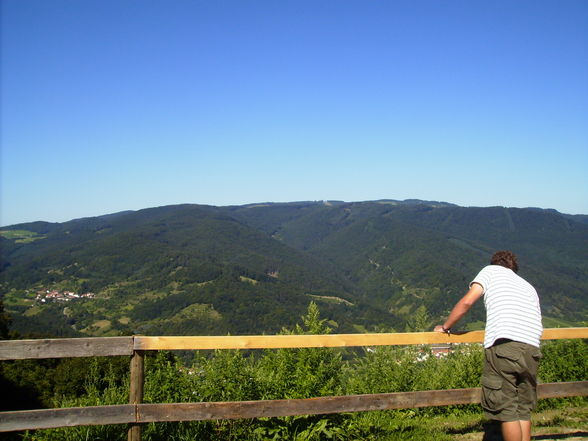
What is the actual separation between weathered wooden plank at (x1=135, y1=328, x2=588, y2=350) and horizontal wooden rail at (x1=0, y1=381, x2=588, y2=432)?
1.49ft

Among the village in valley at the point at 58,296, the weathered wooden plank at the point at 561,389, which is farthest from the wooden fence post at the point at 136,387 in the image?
the village in valley at the point at 58,296

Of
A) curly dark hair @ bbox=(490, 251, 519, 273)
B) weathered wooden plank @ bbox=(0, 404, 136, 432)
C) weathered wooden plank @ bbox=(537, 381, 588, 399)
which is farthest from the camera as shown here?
weathered wooden plank @ bbox=(537, 381, 588, 399)

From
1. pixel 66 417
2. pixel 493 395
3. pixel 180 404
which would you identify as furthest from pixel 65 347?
pixel 493 395

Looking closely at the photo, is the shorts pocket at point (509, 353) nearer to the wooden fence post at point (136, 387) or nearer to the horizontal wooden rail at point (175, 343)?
the horizontal wooden rail at point (175, 343)

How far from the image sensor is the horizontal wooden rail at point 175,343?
11.2ft

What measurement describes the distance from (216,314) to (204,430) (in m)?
104

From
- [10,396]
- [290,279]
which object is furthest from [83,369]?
[290,279]

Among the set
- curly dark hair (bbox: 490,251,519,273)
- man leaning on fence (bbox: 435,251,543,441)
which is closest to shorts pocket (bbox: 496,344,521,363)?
man leaning on fence (bbox: 435,251,543,441)

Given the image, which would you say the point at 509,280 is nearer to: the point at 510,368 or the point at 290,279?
the point at 510,368

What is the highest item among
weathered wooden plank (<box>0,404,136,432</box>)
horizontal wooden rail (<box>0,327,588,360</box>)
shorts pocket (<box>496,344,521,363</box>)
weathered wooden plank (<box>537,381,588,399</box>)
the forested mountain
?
horizontal wooden rail (<box>0,327,588,360</box>)

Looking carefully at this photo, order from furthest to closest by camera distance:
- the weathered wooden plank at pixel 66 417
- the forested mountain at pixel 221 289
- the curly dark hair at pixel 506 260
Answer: the forested mountain at pixel 221 289, the curly dark hair at pixel 506 260, the weathered wooden plank at pixel 66 417

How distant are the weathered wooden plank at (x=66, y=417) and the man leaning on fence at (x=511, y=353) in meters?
2.75

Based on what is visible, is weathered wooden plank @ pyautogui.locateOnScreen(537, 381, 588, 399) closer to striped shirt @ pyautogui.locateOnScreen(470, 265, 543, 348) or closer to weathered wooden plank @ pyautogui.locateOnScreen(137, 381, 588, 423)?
weathered wooden plank @ pyautogui.locateOnScreen(137, 381, 588, 423)

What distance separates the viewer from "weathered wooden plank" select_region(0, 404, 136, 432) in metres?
3.34
